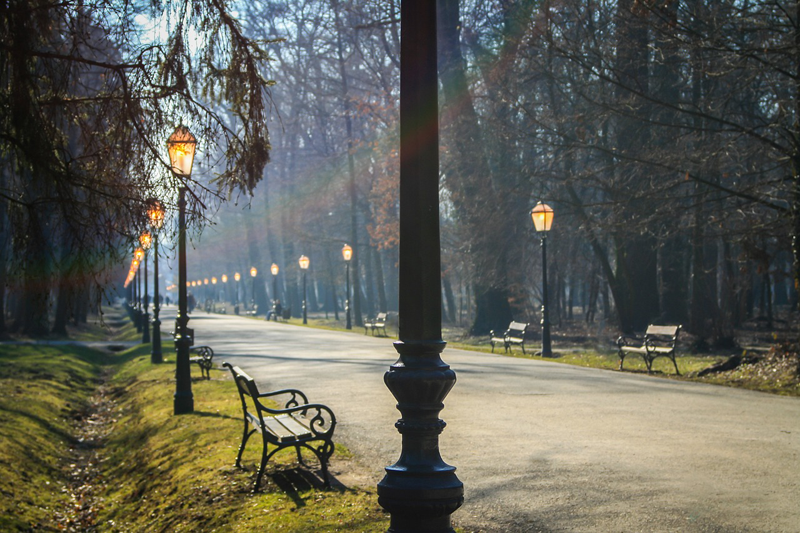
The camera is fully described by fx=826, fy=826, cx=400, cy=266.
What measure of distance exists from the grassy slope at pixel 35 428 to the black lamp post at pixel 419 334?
5793 millimetres

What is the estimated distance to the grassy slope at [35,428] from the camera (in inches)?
348

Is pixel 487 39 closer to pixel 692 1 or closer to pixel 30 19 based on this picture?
pixel 692 1

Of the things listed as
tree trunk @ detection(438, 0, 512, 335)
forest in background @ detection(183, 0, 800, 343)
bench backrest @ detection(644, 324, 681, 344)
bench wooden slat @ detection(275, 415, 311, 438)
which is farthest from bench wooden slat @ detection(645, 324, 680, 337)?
tree trunk @ detection(438, 0, 512, 335)

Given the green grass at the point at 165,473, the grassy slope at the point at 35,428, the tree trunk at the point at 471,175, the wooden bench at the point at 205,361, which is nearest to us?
the green grass at the point at 165,473

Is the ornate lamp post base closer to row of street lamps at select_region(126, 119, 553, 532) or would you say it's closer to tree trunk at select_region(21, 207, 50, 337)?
row of street lamps at select_region(126, 119, 553, 532)

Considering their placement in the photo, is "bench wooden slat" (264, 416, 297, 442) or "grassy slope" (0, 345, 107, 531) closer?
"bench wooden slat" (264, 416, 297, 442)

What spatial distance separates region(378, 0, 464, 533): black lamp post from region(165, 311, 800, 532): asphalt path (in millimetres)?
2318

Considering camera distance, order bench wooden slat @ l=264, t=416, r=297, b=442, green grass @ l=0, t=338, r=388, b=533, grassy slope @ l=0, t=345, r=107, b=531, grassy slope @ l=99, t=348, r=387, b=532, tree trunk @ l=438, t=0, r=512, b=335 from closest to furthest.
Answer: grassy slope @ l=99, t=348, r=387, b=532, green grass @ l=0, t=338, r=388, b=533, bench wooden slat @ l=264, t=416, r=297, b=442, grassy slope @ l=0, t=345, r=107, b=531, tree trunk @ l=438, t=0, r=512, b=335

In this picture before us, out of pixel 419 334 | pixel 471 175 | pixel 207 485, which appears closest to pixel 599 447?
pixel 207 485

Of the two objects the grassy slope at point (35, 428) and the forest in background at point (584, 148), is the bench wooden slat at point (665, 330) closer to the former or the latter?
the forest in background at point (584, 148)

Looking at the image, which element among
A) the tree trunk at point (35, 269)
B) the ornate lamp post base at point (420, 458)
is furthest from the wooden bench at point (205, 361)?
the ornate lamp post base at point (420, 458)

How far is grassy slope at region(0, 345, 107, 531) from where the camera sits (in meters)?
8.83

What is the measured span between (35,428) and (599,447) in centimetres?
838

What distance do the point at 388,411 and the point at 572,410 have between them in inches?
99.9
